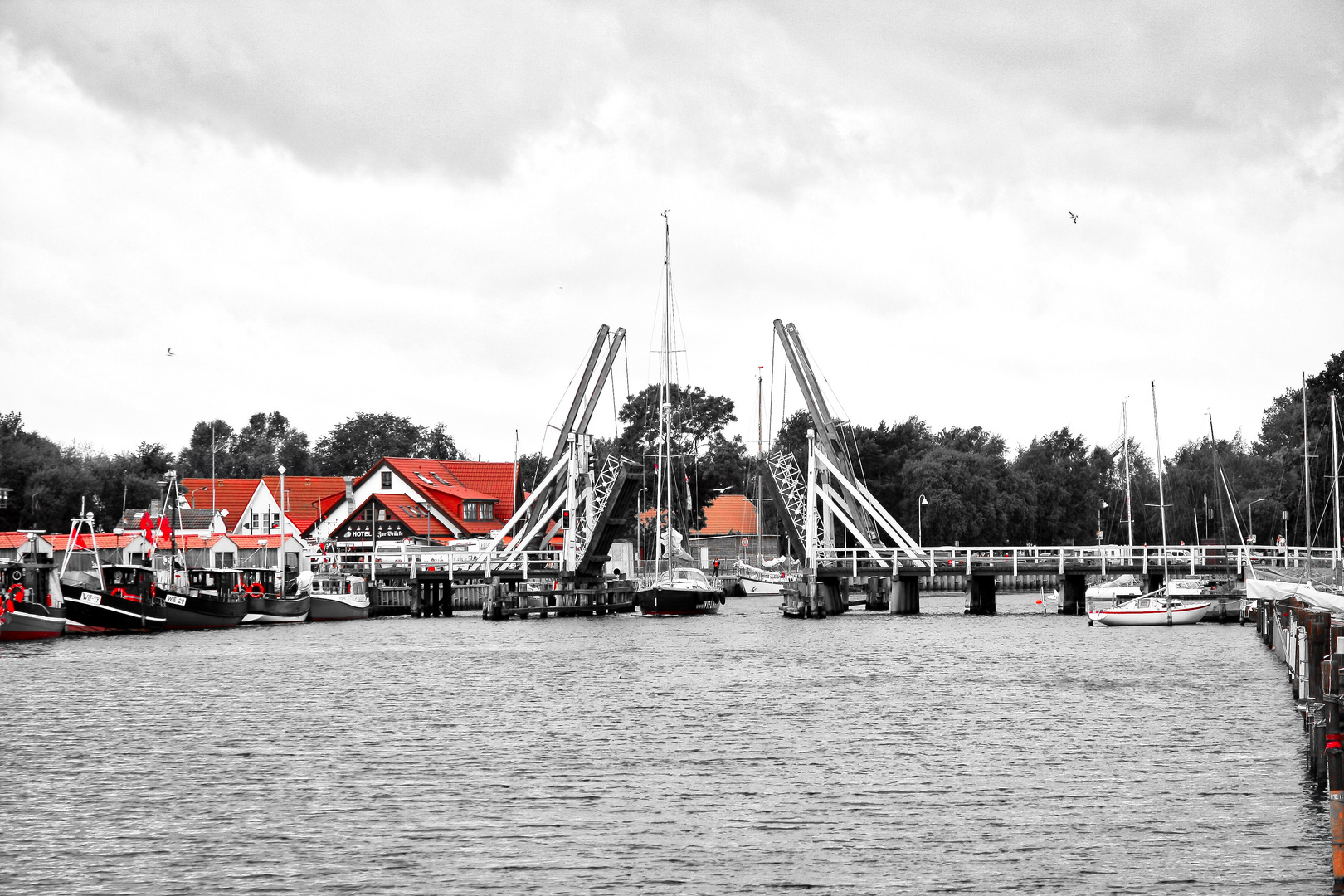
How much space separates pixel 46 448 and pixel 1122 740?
4189 inches

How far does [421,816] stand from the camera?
18.0m

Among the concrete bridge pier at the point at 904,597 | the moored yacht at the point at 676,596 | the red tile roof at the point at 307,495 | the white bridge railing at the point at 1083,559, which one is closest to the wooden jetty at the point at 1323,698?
the white bridge railing at the point at 1083,559

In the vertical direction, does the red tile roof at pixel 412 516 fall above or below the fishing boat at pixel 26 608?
above

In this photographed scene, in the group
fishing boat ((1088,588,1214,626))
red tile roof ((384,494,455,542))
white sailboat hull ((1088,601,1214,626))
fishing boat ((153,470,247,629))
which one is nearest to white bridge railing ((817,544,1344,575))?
fishing boat ((1088,588,1214,626))

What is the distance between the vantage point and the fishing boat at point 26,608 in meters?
54.5

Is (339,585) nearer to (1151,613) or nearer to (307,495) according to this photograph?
(307,495)

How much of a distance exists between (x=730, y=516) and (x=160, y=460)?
50.2 m

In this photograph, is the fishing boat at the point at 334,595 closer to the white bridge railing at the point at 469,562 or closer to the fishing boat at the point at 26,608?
the white bridge railing at the point at 469,562

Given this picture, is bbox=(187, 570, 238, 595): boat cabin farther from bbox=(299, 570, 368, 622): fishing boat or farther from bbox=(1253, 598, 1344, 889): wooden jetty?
bbox=(1253, 598, 1344, 889): wooden jetty

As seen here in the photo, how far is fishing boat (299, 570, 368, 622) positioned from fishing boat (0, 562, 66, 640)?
52.6 ft

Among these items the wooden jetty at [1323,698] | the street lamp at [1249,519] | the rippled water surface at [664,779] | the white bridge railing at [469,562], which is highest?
the street lamp at [1249,519]

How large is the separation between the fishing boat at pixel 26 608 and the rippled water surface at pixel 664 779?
15470 millimetres

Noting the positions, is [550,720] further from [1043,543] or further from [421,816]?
[1043,543]

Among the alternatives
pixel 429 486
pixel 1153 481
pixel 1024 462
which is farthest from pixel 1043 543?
pixel 429 486
